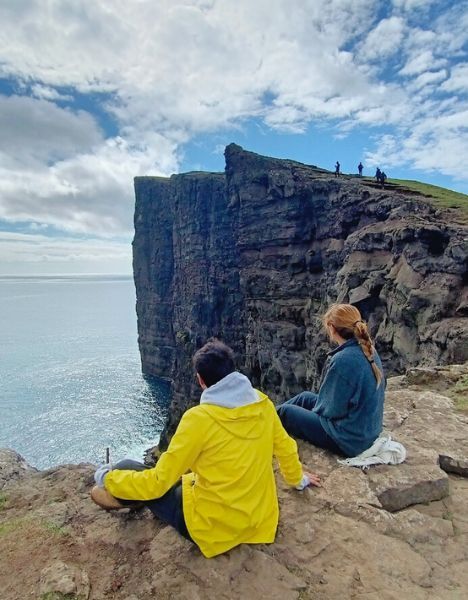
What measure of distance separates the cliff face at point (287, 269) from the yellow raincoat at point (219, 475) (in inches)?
717

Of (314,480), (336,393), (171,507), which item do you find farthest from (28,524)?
(336,393)

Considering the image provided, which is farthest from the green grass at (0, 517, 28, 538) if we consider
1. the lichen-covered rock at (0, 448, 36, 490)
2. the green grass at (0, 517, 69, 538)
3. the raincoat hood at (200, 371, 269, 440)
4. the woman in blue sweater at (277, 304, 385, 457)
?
the woman in blue sweater at (277, 304, 385, 457)

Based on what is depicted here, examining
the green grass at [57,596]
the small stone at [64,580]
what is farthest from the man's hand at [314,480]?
the green grass at [57,596]

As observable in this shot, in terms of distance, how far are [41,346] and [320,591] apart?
136 m

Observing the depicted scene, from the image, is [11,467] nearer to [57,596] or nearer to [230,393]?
[57,596]

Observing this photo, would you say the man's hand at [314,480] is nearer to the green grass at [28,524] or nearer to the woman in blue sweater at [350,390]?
the woman in blue sweater at [350,390]

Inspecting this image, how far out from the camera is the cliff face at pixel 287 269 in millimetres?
26141

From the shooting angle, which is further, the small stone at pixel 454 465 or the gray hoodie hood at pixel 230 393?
the small stone at pixel 454 465

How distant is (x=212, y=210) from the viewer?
2857 inches

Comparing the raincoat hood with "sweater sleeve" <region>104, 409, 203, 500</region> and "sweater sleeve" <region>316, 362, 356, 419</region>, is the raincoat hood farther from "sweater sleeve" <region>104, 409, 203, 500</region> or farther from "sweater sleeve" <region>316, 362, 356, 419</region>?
"sweater sleeve" <region>316, 362, 356, 419</region>

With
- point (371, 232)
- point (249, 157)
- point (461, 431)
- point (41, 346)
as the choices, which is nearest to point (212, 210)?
point (249, 157)

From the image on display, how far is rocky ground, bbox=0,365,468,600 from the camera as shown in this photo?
394cm

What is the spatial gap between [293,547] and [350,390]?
6.89 ft

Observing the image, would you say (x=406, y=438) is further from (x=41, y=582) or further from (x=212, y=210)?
(x=212, y=210)
